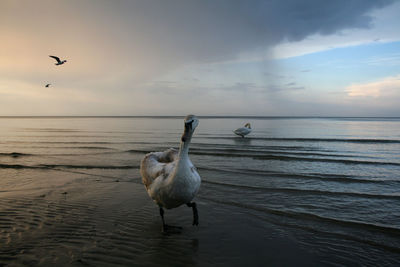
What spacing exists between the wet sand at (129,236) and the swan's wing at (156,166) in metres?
1.05

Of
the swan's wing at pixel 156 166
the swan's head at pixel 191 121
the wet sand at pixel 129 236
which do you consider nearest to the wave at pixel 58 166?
the wet sand at pixel 129 236

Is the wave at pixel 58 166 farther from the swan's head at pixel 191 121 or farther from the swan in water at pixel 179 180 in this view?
the swan's head at pixel 191 121

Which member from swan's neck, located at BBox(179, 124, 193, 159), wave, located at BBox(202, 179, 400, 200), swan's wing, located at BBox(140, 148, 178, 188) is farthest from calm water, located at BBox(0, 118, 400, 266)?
swan's neck, located at BBox(179, 124, 193, 159)

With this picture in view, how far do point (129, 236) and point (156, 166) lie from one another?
1.51 metres

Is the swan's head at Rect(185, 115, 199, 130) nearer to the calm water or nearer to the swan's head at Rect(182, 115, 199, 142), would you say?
the swan's head at Rect(182, 115, 199, 142)

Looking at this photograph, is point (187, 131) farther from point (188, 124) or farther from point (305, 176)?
point (305, 176)

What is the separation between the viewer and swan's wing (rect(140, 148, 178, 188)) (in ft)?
17.1

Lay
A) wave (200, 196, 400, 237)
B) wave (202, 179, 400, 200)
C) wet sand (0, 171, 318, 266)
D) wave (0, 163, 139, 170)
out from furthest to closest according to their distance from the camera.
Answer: wave (0, 163, 139, 170) < wave (202, 179, 400, 200) < wave (200, 196, 400, 237) < wet sand (0, 171, 318, 266)

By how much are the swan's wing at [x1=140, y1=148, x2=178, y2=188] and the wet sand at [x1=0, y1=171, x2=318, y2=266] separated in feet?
3.45

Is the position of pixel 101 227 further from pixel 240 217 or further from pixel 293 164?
pixel 293 164

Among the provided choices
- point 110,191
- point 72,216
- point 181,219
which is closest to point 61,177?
point 110,191

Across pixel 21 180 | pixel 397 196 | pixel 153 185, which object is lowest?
pixel 21 180

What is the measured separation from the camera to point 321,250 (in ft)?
15.3

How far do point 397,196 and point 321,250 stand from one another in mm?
5067
